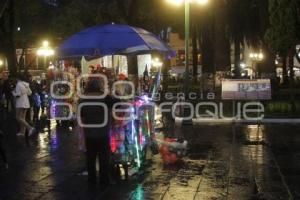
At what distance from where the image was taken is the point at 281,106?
74.5 feet

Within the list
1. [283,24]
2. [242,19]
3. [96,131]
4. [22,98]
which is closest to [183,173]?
[96,131]

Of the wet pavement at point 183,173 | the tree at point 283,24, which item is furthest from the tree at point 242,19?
the wet pavement at point 183,173

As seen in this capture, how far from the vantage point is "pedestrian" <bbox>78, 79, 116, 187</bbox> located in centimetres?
962

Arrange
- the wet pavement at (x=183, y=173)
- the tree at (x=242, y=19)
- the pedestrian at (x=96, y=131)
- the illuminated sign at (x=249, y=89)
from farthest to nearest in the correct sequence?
the tree at (x=242, y=19), the illuminated sign at (x=249, y=89), the pedestrian at (x=96, y=131), the wet pavement at (x=183, y=173)

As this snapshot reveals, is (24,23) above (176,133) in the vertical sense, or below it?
above

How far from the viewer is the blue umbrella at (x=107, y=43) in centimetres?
1117

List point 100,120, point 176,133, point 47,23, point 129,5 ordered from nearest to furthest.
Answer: point 100,120 < point 176,133 < point 129,5 < point 47,23

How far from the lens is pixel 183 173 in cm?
1081

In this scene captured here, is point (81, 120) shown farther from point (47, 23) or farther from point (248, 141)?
point (47, 23)

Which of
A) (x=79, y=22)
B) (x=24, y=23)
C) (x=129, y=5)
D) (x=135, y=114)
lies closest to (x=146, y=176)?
(x=135, y=114)

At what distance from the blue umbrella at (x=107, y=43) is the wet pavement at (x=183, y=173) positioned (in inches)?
83.1

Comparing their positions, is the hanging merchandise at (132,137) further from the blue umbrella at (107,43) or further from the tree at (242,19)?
the tree at (242,19)

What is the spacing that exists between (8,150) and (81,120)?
15.9ft

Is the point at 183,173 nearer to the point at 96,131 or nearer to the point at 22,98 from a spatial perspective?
the point at 96,131
